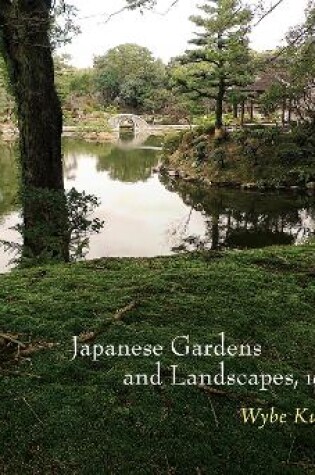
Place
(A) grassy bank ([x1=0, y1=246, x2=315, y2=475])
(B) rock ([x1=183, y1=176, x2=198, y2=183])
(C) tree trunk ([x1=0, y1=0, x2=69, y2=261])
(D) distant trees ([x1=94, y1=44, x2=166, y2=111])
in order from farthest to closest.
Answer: (D) distant trees ([x1=94, y1=44, x2=166, y2=111]), (B) rock ([x1=183, y1=176, x2=198, y2=183]), (C) tree trunk ([x1=0, y1=0, x2=69, y2=261]), (A) grassy bank ([x1=0, y1=246, x2=315, y2=475])

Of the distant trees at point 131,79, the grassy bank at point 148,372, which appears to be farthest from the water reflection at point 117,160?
the grassy bank at point 148,372

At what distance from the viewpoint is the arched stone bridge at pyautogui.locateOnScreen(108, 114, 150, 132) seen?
53.0m

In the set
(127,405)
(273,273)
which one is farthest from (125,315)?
(273,273)

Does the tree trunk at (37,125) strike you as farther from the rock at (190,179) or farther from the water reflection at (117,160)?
the water reflection at (117,160)

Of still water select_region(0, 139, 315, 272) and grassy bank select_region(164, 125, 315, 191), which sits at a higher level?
grassy bank select_region(164, 125, 315, 191)

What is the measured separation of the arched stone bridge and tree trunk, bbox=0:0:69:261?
47533 millimetres

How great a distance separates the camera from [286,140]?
21.4 metres

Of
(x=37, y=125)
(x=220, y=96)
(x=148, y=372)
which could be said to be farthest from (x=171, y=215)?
(x=148, y=372)

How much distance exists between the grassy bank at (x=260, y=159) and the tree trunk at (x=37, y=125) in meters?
15.1

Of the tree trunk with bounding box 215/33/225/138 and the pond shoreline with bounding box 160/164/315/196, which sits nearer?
the pond shoreline with bounding box 160/164/315/196

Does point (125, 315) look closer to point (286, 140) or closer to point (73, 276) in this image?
point (73, 276)

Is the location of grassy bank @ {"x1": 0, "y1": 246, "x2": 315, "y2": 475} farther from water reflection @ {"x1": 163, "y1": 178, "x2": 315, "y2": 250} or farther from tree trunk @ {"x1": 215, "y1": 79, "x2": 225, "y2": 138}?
tree trunk @ {"x1": 215, "y1": 79, "x2": 225, "y2": 138}

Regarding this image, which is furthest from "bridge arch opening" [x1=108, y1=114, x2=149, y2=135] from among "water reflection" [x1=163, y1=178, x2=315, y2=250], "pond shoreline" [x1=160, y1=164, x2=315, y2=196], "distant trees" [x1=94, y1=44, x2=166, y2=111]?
"water reflection" [x1=163, y1=178, x2=315, y2=250]

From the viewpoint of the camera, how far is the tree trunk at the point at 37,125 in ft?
19.0
